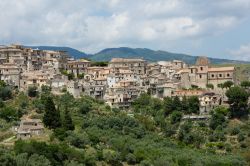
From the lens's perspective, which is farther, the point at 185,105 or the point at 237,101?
the point at 185,105

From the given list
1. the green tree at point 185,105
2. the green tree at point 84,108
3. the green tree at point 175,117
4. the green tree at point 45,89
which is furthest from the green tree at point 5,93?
the green tree at point 185,105

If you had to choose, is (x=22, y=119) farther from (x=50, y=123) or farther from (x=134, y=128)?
(x=134, y=128)

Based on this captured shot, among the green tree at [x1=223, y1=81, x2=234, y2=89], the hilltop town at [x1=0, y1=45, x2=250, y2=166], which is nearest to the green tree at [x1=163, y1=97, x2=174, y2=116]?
the hilltop town at [x1=0, y1=45, x2=250, y2=166]

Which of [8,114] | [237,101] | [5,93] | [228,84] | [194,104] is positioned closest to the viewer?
[8,114]

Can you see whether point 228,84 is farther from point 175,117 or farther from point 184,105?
point 175,117

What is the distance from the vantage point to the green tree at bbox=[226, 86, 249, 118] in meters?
69.2

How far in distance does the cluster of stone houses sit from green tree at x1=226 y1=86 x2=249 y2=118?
2787 mm

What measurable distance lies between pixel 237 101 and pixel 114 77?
1966cm

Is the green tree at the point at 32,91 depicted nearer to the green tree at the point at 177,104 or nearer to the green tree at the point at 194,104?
the green tree at the point at 177,104

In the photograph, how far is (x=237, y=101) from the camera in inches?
2726

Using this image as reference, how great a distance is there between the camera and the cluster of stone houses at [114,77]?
2931 inches

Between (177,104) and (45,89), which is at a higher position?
(45,89)

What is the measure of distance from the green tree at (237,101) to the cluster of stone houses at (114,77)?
110 inches

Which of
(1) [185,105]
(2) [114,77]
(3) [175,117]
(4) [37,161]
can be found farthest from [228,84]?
(4) [37,161]
